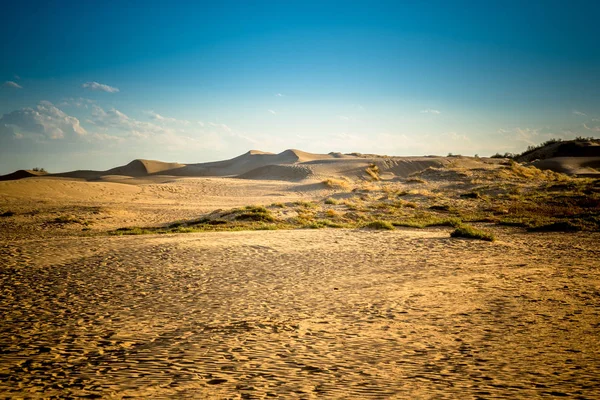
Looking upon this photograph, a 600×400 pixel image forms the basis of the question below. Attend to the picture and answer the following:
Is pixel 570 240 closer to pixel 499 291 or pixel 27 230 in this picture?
pixel 499 291

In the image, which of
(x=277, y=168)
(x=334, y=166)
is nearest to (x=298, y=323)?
(x=277, y=168)

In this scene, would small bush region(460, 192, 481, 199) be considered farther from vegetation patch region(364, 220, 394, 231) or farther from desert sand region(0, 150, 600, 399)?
vegetation patch region(364, 220, 394, 231)

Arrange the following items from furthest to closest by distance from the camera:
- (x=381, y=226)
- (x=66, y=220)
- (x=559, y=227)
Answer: (x=66, y=220), (x=381, y=226), (x=559, y=227)

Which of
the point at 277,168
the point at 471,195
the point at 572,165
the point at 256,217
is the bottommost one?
the point at 256,217

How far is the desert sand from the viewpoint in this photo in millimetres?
4484

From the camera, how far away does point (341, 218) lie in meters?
20.9

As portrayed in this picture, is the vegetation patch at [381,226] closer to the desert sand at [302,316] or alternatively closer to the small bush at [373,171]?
the desert sand at [302,316]

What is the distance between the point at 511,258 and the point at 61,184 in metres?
30.1

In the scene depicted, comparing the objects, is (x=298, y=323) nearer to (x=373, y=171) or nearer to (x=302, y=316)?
(x=302, y=316)

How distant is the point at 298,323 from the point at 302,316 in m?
0.33

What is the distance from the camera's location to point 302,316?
6.71 metres

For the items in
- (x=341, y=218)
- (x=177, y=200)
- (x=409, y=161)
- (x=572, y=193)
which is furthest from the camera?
(x=409, y=161)

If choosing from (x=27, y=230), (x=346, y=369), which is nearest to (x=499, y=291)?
(x=346, y=369)

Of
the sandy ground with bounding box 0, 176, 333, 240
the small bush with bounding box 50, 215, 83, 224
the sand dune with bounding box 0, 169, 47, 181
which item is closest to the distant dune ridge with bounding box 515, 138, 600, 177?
the sandy ground with bounding box 0, 176, 333, 240
